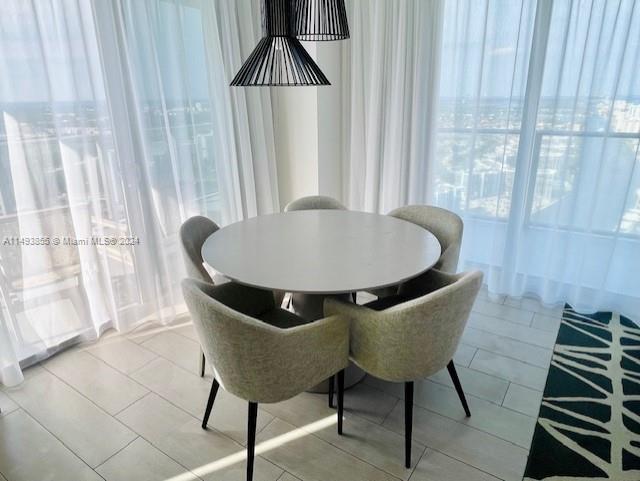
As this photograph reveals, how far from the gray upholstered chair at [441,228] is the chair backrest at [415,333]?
0.48 metres

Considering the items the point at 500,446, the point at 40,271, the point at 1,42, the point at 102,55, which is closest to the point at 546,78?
the point at 500,446

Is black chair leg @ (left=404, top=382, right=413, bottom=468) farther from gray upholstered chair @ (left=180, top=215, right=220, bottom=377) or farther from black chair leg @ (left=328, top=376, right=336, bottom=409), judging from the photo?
gray upholstered chair @ (left=180, top=215, right=220, bottom=377)

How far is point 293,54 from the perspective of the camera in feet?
5.22

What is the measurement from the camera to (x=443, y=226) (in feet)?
7.51

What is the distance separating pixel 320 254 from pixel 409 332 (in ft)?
1.88

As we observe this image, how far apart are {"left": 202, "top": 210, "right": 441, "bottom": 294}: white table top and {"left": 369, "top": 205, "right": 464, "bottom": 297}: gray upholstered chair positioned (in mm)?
131

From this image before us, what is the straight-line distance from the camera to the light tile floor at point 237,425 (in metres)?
1.68

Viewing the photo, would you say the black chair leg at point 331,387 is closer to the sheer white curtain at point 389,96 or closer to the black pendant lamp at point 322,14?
the black pendant lamp at point 322,14

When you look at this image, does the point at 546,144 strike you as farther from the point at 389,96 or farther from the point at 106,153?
the point at 106,153

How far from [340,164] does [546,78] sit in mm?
1639

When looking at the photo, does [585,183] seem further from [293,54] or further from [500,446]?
[293,54]

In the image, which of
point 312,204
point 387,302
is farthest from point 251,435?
point 312,204

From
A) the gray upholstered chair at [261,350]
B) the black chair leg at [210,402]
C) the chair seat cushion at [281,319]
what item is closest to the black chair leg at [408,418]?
the gray upholstered chair at [261,350]

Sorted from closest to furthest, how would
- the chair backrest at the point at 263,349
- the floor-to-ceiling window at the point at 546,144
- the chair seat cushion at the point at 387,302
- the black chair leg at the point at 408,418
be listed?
the chair backrest at the point at 263,349
the black chair leg at the point at 408,418
the chair seat cushion at the point at 387,302
the floor-to-ceiling window at the point at 546,144
